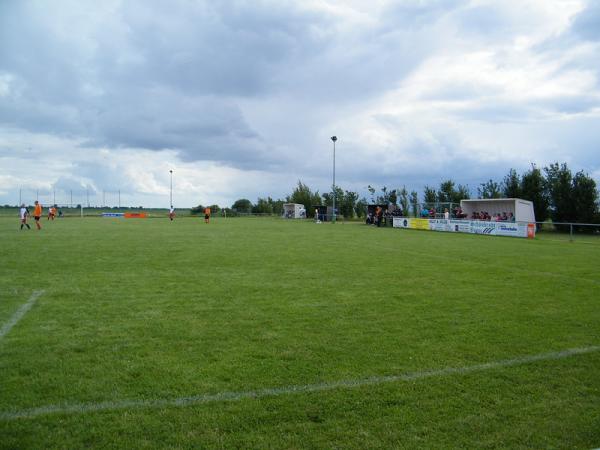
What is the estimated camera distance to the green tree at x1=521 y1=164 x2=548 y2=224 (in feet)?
133

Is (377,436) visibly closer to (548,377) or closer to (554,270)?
(548,377)

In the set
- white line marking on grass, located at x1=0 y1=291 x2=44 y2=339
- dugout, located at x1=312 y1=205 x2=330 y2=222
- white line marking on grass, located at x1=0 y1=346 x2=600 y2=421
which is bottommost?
white line marking on grass, located at x1=0 y1=346 x2=600 y2=421

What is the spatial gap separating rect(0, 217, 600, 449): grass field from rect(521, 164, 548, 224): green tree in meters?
34.0

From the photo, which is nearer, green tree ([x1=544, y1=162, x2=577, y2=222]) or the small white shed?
green tree ([x1=544, y1=162, x2=577, y2=222])

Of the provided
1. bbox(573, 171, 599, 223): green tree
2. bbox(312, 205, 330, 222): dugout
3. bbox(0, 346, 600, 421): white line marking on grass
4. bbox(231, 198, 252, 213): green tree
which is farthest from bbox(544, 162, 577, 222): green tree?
bbox(231, 198, 252, 213): green tree

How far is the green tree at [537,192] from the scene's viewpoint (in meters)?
40.5

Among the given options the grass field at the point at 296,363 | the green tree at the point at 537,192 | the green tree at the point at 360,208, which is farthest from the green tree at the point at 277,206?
the grass field at the point at 296,363

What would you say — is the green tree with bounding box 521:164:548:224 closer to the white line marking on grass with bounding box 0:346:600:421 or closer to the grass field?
the grass field

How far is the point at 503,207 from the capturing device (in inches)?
1373

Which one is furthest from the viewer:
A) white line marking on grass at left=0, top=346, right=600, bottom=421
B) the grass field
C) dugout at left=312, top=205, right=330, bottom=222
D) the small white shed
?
the small white shed

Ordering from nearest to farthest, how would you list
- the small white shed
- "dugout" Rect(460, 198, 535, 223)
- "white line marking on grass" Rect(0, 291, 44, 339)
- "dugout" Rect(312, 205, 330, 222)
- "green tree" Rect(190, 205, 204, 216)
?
"white line marking on grass" Rect(0, 291, 44, 339) → "dugout" Rect(460, 198, 535, 223) → "dugout" Rect(312, 205, 330, 222) → the small white shed → "green tree" Rect(190, 205, 204, 216)

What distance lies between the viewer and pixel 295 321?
670 centimetres

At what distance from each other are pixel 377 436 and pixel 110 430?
2.06m

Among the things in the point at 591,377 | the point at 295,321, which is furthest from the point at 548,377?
Result: the point at 295,321
